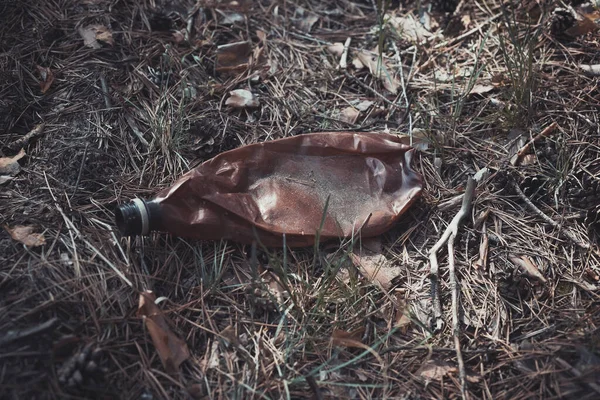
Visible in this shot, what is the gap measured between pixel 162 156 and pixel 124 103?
1.00 feet

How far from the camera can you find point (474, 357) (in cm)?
181

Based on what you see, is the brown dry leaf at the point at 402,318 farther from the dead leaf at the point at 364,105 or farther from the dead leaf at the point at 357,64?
the dead leaf at the point at 357,64

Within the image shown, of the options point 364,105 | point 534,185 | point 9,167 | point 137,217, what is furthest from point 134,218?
point 534,185

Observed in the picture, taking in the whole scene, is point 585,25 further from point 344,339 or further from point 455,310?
point 344,339

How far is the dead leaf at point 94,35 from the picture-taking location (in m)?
2.47

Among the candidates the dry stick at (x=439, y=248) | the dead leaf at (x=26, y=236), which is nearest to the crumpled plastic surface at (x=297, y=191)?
the dry stick at (x=439, y=248)

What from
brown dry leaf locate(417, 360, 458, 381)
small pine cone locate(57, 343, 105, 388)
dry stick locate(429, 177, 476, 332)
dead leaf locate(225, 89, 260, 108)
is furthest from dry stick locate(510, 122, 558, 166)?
small pine cone locate(57, 343, 105, 388)

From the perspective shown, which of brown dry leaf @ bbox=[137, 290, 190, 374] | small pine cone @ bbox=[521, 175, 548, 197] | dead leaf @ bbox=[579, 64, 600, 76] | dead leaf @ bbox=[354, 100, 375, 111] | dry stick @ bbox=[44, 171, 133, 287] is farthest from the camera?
dead leaf @ bbox=[354, 100, 375, 111]

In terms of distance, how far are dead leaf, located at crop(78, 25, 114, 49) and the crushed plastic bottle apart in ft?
2.70

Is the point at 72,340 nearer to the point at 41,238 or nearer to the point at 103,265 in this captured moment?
the point at 103,265

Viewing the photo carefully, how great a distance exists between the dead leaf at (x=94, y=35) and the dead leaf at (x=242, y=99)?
578 mm

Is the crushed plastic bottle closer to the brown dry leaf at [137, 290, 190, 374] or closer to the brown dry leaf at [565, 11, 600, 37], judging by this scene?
the brown dry leaf at [137, 290, 190, 374]

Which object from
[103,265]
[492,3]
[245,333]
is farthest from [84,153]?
[492,3]

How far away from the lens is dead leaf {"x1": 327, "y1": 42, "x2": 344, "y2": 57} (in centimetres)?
272
